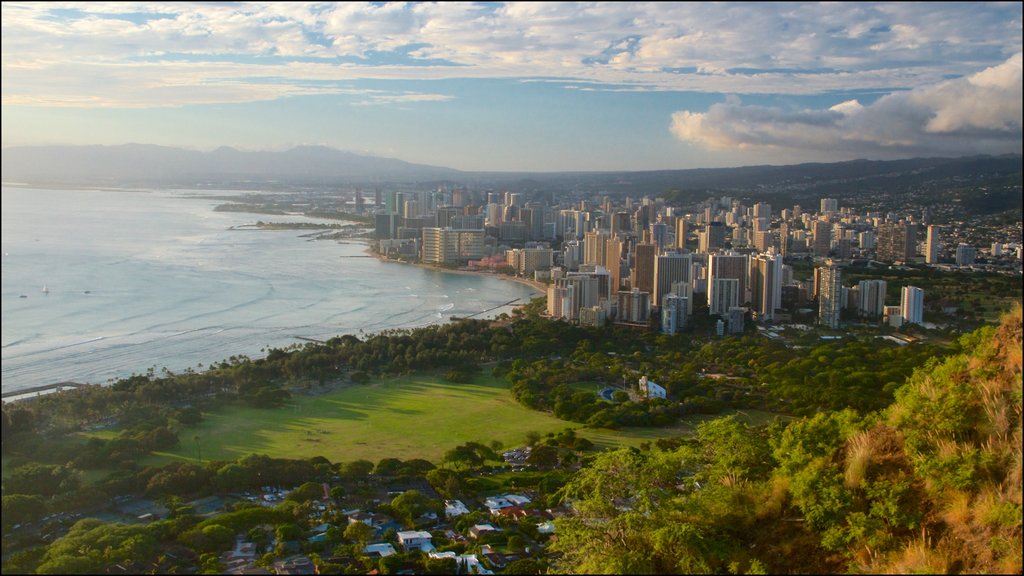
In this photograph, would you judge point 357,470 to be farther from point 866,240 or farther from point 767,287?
point 866,240

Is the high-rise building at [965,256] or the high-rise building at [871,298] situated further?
the high-rise building at [965,256]

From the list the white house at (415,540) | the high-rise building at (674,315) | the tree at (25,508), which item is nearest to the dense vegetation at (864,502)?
the white house at (415,540)

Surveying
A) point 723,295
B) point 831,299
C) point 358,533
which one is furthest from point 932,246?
point 358,533

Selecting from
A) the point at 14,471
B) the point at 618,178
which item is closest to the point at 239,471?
the point at 14,471

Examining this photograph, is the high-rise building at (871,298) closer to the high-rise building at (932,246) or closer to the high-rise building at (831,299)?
the high-rise building at (831,299)

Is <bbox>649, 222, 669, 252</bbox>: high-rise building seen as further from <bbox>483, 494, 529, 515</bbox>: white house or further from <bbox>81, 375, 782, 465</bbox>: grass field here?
<bbox>483, 494, 529, 515</bbox>: white house

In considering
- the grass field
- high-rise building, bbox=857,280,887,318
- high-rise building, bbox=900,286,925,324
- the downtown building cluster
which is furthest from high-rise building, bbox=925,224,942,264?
the grass field

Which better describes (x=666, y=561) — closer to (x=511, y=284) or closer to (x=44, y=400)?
(x=44, y=400)

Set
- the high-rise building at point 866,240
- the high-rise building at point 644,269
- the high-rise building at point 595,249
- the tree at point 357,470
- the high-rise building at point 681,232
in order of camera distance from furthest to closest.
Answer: the high-rise building at point 681,232
the high-rise building at point 866,240
the high-rise building at point 595,249
the high-rise building at point 644,269
the tree at point 357,470
